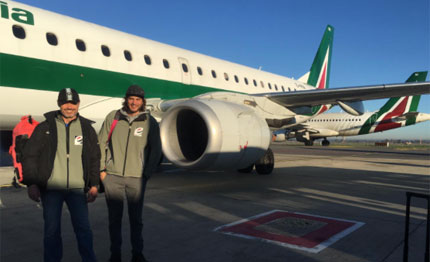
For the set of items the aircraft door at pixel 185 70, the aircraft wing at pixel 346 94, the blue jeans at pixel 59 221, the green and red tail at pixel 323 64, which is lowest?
the blue jeans at pixel 59 221

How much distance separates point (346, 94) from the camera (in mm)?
8430

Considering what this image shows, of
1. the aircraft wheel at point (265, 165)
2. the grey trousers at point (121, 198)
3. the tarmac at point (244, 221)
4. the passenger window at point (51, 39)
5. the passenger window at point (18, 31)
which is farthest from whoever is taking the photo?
the aircraft wheel at point (265, 165)

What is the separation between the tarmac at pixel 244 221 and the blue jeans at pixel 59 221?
48 cm

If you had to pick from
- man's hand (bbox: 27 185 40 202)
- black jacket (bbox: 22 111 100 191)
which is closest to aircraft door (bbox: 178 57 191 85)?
black jacket (bbox: 22 111 100 191)

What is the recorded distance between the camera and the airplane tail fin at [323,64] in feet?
61.4

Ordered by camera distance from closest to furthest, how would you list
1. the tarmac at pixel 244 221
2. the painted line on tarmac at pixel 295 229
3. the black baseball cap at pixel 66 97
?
1. the black baseball cap at pixel 66 97
2. the tarmac at pixel 244 221
3. the painted line on tarmac at pixel 295 229

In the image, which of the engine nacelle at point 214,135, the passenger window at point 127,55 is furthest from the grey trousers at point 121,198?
the passenger window at point 127,55

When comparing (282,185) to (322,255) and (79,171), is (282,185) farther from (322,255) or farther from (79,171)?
(79,171)

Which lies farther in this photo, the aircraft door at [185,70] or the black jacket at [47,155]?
the aircraft door at [185,70]

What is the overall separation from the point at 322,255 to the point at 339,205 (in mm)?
2349

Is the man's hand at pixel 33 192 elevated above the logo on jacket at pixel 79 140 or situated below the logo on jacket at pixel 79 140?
Answer: below

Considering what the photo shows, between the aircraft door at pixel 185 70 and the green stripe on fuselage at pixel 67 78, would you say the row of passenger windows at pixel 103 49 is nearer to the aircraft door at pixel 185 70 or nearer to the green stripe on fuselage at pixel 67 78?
the aircraft door at pixel 185 70

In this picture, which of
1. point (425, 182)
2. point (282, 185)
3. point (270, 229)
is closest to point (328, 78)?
point (425, 182)

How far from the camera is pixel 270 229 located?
387 centimetres
